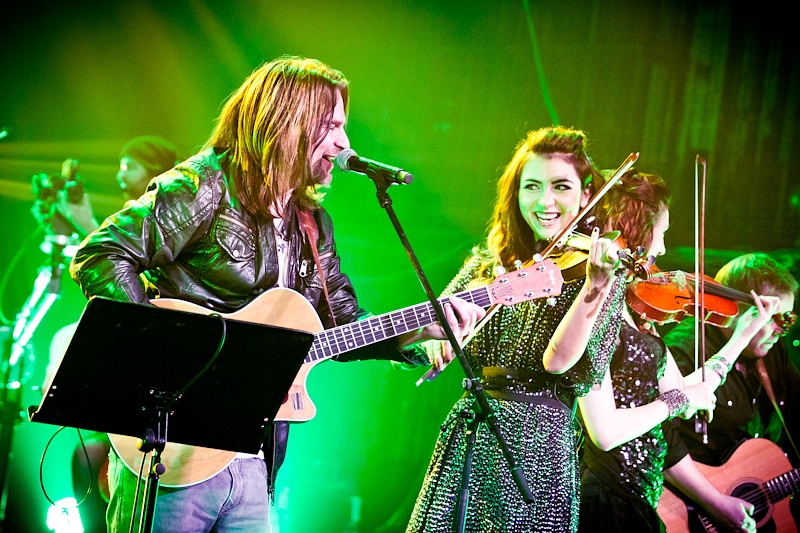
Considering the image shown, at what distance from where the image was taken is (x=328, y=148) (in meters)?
2.86

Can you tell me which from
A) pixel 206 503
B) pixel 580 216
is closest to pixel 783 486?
pixel 580 216

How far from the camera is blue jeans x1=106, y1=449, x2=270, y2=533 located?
2.31 metres

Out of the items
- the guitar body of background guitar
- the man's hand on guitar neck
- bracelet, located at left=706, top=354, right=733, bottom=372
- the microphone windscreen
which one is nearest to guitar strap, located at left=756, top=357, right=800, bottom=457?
the guitar body of background guitar

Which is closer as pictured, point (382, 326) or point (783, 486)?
point (382, 326)

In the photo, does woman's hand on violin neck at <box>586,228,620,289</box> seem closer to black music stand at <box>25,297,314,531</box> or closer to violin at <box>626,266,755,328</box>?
violin at <box>626,266,755,328</box>

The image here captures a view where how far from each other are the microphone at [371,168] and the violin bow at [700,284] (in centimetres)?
196

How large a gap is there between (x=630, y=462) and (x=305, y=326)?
157cm

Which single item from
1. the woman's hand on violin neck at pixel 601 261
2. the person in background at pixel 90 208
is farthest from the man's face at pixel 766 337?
the person in background at pixel 90 208

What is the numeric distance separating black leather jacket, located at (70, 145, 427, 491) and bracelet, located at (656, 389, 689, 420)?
1.20 metres

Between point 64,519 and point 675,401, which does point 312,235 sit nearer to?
point 675,401

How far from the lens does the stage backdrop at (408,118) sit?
13.2ft

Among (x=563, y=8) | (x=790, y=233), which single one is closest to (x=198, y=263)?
(x=563, y=8)

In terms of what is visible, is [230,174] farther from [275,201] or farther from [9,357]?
[9,357]

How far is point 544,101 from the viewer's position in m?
4.46
